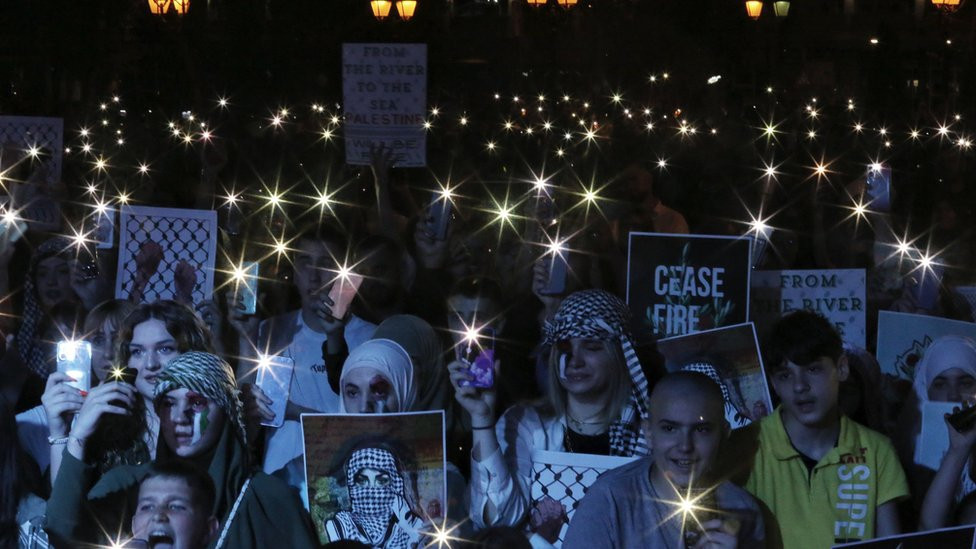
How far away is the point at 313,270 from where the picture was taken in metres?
6.89

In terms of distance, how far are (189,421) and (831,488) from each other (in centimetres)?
230

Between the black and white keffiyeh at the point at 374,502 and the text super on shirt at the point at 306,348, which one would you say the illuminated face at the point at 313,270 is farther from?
the black and white keffiyeh at the point at 374,502

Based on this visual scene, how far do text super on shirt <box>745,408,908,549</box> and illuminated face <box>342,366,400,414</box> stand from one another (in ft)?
4.47

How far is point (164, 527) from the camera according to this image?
503 centimetres

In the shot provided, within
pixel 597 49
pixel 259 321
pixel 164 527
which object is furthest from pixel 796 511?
pixel 597 49

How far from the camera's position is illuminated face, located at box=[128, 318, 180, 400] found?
5.81 metres

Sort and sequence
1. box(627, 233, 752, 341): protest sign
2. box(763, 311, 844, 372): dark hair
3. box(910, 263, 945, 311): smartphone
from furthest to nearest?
1. box(910, 263, 945, 311): smartphone
2. box(627, 233, 752, 341): protest sign
3. box(763, 311, 844, 372): dark hair

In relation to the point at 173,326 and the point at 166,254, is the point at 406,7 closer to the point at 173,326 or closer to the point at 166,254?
the point at 166,254

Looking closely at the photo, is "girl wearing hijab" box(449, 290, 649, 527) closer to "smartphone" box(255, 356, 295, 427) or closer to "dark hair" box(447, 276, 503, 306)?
"smartphone" box(255, 356, 295, 427)

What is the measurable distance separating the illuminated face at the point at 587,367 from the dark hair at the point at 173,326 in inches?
55.3

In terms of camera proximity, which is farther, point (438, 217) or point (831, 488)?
point (438, 217)

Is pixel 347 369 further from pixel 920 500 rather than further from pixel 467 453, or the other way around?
pixel 920 500

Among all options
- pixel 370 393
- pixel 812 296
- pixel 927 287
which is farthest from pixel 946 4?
pixel 370 393

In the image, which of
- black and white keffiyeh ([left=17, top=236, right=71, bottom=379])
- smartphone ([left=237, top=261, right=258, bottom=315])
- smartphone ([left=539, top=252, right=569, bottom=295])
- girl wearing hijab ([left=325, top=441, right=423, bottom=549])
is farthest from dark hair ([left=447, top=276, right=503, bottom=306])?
black and white keffiyeh ([left=17, top=236, right=71, bottom=379])
